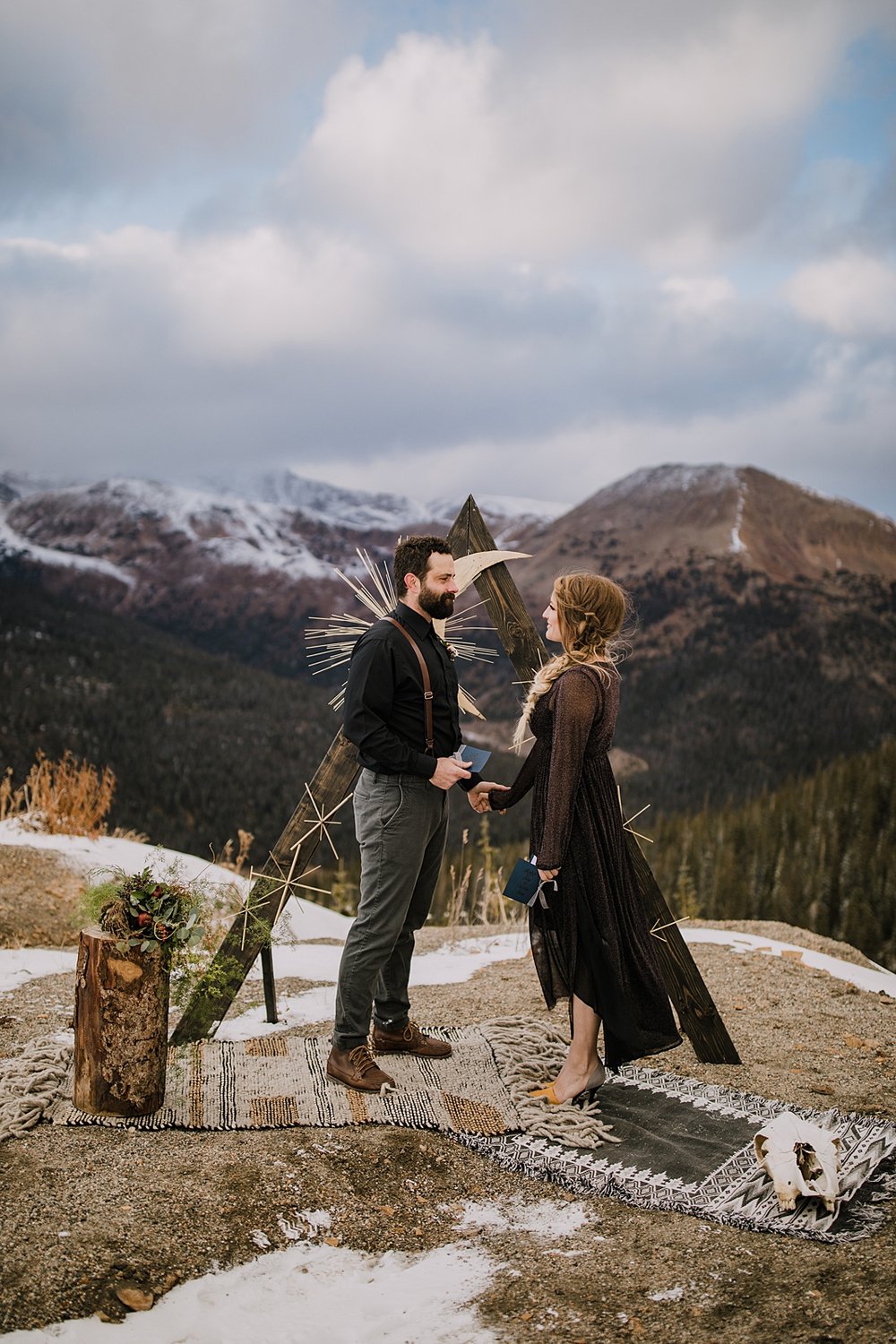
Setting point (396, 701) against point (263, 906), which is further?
point (263, 906)

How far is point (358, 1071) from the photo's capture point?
3789mm

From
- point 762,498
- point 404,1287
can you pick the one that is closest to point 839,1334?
point 404,1287

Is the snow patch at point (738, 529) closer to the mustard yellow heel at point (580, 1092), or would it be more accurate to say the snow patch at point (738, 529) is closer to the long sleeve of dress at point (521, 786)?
the long sleeve of dress at point (521, 786)

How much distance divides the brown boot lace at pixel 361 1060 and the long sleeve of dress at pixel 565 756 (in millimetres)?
1104

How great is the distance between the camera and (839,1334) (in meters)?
2.34

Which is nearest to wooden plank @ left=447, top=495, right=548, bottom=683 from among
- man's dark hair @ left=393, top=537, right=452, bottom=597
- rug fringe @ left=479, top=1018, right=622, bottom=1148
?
man's dark hair @ left=393, top=537, right=452, bottom=597

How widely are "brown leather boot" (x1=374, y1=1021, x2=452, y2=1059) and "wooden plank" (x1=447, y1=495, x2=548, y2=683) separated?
165 centimetres

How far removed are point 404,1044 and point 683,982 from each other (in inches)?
50.9

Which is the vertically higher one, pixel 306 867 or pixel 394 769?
pixel 394 769

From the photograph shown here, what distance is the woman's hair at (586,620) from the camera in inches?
142

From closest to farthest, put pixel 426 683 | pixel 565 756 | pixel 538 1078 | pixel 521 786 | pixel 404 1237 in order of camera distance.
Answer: pixel 404 1237
pixel 565 756
pixel 426 683
pixel 521 786
pixel 538 1078

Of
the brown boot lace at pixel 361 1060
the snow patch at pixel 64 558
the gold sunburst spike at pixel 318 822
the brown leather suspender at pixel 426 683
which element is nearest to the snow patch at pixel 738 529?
the gold sunburst spike at pixel 318 822

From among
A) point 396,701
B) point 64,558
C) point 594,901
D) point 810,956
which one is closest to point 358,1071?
point 594,901

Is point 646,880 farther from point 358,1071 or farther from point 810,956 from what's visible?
point 810,956
